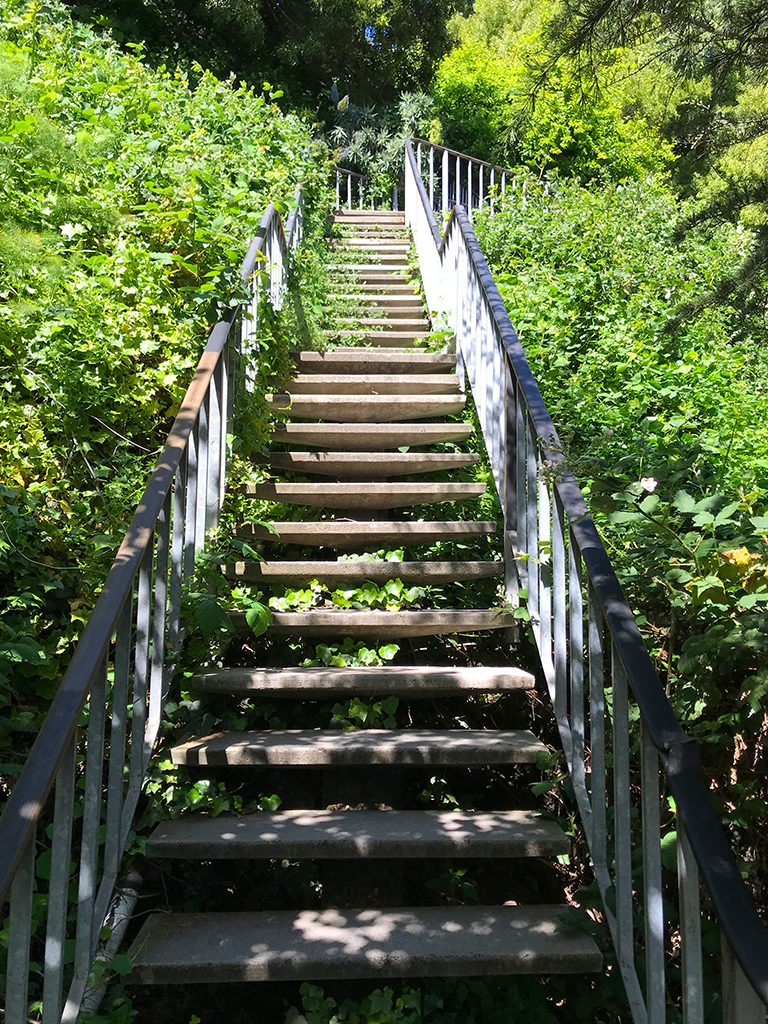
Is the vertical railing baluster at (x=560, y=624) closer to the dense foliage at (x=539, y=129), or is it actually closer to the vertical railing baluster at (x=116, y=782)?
the vertical railing baluster at (x=116, y=782)

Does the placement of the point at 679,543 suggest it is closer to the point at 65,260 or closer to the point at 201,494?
the point at 201,494

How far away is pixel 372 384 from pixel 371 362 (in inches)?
17.1

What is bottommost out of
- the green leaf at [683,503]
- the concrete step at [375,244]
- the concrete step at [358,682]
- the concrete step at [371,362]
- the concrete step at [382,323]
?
the concrete step at [358,682]

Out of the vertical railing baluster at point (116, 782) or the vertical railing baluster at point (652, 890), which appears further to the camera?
the vertical railing baluster at point (116, 782)

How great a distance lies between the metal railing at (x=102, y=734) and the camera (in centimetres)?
165

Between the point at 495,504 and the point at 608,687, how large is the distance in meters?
1.67

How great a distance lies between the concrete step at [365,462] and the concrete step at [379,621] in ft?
3.96

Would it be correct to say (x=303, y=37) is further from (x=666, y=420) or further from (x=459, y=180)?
(x=666, y=420)

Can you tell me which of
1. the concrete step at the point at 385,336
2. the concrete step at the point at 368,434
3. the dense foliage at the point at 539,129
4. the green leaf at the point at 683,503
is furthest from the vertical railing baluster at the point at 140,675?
the dense foliage at the point at 539,129

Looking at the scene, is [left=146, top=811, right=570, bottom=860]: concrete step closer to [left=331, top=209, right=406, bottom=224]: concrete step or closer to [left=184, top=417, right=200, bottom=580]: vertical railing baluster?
[left=184, top=417, right=200, bottom=580]: vertical railing baluster

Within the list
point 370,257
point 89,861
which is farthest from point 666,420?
point 370,257

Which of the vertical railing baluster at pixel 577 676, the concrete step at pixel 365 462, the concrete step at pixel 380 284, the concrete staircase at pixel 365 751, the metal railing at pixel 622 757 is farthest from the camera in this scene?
the concrete step at pixel 380 284

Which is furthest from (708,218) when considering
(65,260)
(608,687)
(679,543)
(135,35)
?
(135,35)

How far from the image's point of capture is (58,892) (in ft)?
6.08
